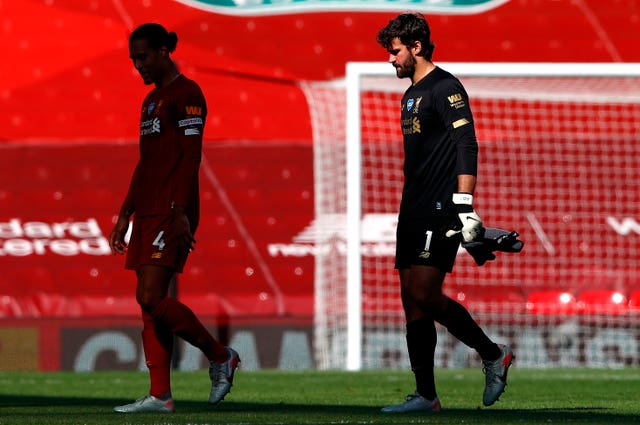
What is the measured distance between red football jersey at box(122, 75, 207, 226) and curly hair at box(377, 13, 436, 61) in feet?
2.47

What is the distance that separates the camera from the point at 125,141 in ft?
41.2

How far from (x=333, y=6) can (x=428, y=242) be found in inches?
344

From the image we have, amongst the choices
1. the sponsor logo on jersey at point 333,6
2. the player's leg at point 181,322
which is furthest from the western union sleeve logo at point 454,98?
the sponsor logo on jersey at point 333,6

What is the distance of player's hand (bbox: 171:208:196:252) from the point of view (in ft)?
18.3

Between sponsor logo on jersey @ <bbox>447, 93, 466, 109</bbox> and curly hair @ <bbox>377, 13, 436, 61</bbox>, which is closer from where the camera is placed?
sponsor logo on jersey @ <bbox>447, 93, 466, 109</bbox>

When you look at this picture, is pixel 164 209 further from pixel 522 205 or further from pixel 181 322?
pixel 522 205

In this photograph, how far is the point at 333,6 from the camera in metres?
14.1

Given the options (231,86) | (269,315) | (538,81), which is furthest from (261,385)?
(231,86)

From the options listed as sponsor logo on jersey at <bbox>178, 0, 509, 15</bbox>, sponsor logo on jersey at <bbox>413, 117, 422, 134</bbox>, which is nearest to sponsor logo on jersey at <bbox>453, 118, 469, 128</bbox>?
sponsor logo on jersey at <bbox>413, 117, 422, 134</bbox>

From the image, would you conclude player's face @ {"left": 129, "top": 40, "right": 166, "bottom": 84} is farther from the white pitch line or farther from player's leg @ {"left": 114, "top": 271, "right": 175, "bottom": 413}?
the white pitch line

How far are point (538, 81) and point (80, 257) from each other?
161 inches

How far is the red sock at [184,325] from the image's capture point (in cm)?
566

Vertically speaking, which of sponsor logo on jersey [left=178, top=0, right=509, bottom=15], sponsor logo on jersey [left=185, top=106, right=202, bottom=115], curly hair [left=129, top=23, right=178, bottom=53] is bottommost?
sponsor logo on jersey [left=185, top=106, right=202, bottom=115]

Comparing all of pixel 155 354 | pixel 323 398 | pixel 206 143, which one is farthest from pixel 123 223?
pixel 206 143
